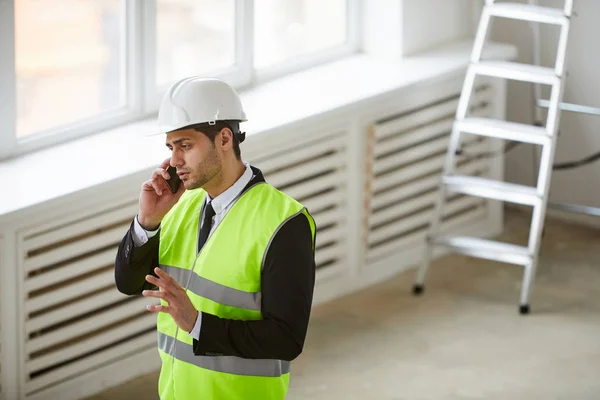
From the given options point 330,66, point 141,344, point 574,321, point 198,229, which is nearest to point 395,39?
point 330,66

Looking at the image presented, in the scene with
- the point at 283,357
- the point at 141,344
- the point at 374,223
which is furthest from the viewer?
the point at 374,223

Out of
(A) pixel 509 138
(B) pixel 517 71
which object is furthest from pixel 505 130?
(B) pixel 517 71

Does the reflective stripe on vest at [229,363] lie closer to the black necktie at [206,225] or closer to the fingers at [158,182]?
the black necktie at [206,225]

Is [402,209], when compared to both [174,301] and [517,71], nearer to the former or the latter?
[517,71]

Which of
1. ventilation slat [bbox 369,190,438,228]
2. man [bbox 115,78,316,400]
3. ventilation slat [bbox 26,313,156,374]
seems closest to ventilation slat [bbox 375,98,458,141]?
ventilation slat [bbox 369,190,438,228]

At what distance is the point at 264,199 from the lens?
2695 millimetres

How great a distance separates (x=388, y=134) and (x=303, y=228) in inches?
105

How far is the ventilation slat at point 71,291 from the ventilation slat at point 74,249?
11cm

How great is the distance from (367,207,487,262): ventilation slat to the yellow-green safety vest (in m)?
2.65

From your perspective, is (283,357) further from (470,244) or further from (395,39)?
(395,39)

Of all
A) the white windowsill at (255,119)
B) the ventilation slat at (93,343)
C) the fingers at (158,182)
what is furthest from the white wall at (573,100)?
the fingers at (158,182)

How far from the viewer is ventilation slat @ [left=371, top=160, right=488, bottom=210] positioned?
5336mm

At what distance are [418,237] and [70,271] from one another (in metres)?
1.98

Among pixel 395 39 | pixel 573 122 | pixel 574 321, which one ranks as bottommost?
pixel 574 321
